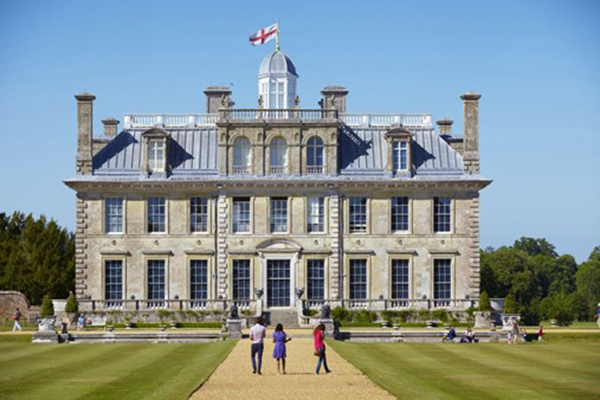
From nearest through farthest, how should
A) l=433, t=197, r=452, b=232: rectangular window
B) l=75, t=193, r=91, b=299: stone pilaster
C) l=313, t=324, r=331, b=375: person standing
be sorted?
1. l=313, t=324, r=331, b=375: person standing
2. l=75, t=193, r=91, b=299: stone pilaster
3. l=433, t=197, r=452, b=232: rectangular window

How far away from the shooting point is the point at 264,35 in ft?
235

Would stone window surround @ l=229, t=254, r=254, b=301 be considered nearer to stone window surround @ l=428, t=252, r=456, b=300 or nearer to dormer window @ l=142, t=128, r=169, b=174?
dormer window @ l=142, t=128, r=169, b=174

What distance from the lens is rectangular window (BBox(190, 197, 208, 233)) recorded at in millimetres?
67375

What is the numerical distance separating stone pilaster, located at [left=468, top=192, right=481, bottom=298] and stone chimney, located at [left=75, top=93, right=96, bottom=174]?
19.1 meters

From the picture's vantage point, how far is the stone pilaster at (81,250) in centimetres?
6675

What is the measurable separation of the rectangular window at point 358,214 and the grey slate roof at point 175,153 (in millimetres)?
7104

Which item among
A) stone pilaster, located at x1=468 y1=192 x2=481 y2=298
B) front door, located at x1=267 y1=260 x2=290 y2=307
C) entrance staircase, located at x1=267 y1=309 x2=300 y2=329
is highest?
stone pilaster, located at x1=468 y1=192 x2=481 y2=298

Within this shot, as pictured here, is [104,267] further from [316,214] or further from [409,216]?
[409,216]

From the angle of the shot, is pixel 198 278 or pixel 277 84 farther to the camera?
pixel 277 84

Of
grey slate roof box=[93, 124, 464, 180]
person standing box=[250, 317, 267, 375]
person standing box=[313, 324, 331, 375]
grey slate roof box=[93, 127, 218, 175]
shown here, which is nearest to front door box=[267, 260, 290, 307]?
grey slate roof box=[93, 124, 464, 180]

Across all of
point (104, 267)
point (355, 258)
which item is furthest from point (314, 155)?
point (104, 267)

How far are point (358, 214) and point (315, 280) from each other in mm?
Result: 3921

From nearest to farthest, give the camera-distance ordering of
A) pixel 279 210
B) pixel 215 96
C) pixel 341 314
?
pixel 341 314 → pixel 279 210 → pixel 215 96

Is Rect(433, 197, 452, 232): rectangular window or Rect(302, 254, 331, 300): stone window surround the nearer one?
Rect(302, 254, 331, 300): stone window surround
